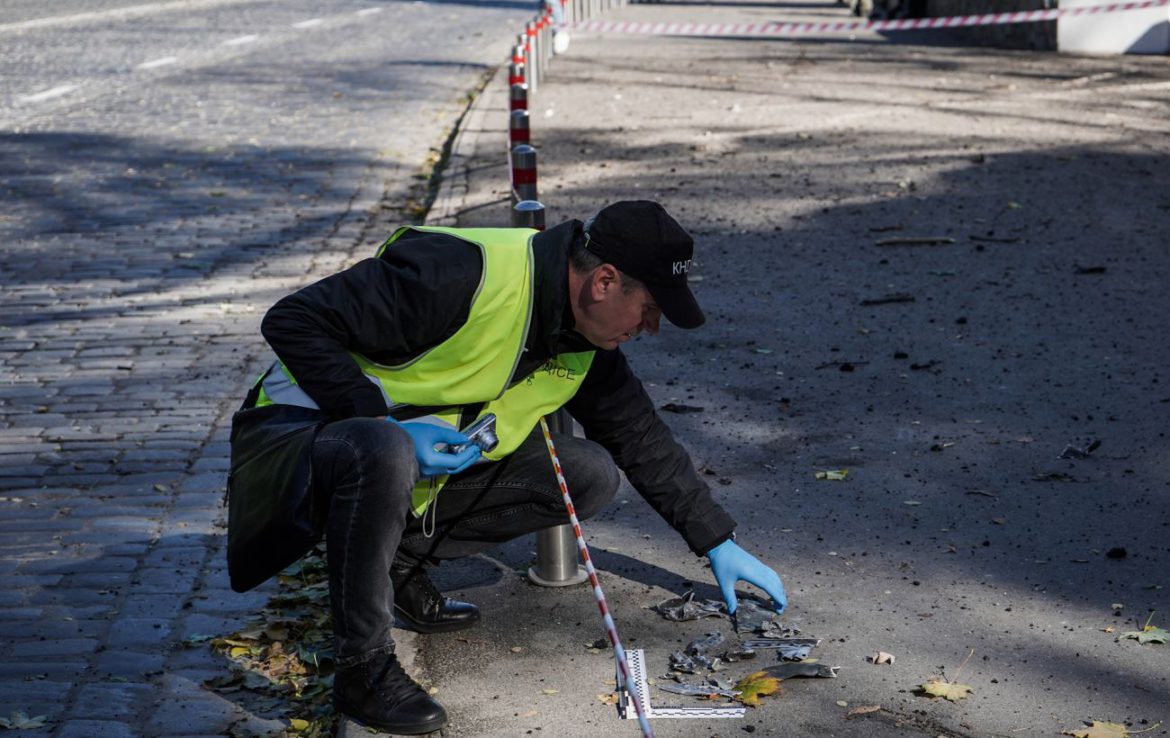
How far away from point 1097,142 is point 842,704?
8.91m

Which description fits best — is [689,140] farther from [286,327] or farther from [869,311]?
[286,327]

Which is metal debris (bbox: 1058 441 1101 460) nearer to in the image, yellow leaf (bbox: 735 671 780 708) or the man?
yellow leaf (bbox: 735 671 780 708)

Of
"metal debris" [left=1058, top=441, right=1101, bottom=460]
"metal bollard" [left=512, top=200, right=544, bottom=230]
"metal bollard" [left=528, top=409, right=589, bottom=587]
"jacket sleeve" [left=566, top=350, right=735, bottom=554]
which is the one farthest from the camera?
"metal debris" [left=1058, top=441, right=1101, bottom=460]

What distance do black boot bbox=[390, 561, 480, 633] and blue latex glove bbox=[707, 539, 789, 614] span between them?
774 mm

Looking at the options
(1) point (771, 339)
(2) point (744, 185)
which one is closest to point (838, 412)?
(1) point (771, 339)

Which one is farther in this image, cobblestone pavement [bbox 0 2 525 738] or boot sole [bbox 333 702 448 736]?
cobblestone pavement [bbox 0 2 525 738]

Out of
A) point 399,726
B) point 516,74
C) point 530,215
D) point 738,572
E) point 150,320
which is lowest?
point 150,320

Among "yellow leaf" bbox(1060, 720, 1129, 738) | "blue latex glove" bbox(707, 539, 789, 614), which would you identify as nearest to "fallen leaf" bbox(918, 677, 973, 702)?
"yellow leaf" bbox(1060, 720, 1129, 738)

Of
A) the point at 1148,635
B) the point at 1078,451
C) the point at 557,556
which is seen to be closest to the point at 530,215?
the point at 557,556

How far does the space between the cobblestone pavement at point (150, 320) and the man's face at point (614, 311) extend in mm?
1442

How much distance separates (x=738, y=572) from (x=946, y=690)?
699mm

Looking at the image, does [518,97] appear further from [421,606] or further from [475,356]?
[475,356]

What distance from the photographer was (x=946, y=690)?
4059mm

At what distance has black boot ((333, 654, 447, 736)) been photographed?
3.80 meters
